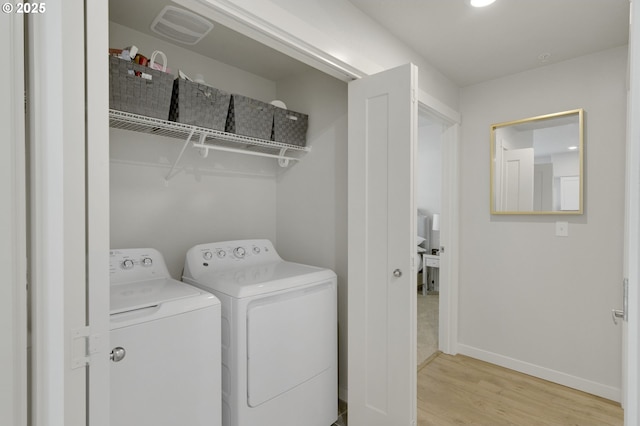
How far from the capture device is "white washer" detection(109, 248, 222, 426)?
3.78ft

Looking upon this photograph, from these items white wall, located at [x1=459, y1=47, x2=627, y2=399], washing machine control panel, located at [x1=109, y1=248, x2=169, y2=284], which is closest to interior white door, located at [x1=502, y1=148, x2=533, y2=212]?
white wall, located at [x1=459, y1=47, x2=627, y2=399]

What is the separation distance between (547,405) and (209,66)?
3250mm

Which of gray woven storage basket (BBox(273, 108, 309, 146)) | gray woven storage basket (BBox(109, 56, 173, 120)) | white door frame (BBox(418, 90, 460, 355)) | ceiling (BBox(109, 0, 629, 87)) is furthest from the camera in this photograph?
white door frame (BBox(418, 90, 460, 355))

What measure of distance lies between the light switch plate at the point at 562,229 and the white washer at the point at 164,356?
2.50 meters

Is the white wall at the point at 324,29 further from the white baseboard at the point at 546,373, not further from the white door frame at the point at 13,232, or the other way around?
the white baseboard at the point at 546,373

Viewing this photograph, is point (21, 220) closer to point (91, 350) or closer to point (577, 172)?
point (91, 350)

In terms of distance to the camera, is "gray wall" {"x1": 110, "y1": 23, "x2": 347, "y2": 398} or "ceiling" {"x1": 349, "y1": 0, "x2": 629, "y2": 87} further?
"gray wall" {"x1": 110, "y1": 23, "x2": 347, "y2": 398}

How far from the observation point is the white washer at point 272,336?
4.95 feet

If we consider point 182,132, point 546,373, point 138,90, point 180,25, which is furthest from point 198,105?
point 546,373

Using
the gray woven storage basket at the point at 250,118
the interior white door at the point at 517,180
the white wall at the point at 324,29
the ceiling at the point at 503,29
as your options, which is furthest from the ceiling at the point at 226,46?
the interior white door at the point at 517,180

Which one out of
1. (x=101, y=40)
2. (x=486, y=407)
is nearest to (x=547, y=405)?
(x=486, y=407)

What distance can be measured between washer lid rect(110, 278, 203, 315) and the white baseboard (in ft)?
8.31

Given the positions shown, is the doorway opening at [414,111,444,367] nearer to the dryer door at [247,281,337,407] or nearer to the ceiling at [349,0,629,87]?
the ceiling at [349,0,629,87]

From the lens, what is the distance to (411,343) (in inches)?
65.5
